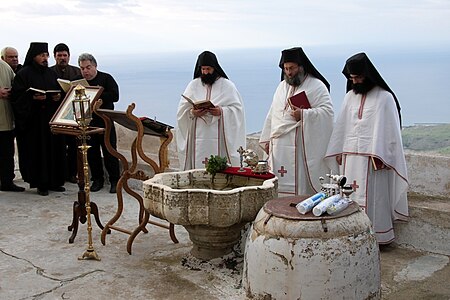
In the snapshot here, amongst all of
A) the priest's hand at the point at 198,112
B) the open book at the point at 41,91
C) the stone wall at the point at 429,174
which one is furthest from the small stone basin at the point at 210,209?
the open book at the point at 41,91

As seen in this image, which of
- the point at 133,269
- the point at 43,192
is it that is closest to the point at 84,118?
the point at 133,269

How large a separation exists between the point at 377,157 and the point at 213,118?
7.06 ft

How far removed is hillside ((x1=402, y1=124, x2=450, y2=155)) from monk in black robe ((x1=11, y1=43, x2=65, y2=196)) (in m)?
4.33

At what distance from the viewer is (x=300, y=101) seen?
7023mm

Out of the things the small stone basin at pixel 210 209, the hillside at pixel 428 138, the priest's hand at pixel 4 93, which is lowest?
the small stone basin at pixel 210 209

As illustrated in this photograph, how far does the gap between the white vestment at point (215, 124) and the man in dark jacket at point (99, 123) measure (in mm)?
1261

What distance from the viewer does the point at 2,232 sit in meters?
7.40

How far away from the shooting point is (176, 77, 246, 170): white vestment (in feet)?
25.6

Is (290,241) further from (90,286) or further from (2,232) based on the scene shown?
(2,232)

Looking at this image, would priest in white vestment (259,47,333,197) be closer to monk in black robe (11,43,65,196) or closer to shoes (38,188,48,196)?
monk in black robe (11,43,65,196)

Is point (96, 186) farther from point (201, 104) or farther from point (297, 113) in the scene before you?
point (297, 113)

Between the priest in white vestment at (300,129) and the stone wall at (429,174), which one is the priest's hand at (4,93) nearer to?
the priest in white vestment at (300,129)

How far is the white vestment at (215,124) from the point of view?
25.6ft

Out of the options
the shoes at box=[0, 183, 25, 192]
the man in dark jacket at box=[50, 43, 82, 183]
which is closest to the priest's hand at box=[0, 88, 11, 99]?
the man in dark jacket at box=[50, 43, 82, 183]
